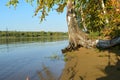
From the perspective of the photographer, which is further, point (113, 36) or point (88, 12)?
point (88, 12)

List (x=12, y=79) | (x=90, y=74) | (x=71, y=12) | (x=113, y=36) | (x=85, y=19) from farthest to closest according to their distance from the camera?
1. (x=85, y=19)
2. (x=71, y=12)
3. (x=113, y=36)
4. (x=12, y=79)
5. (x=90, y=74)

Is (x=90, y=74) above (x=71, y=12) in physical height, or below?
below

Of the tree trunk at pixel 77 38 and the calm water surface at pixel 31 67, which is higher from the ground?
the tree trunk at pixel 77 38

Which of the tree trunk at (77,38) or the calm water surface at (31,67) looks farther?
the tree trunk at (77,38)

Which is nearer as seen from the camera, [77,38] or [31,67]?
[31,67]

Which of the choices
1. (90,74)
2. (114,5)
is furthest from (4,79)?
(114,5)

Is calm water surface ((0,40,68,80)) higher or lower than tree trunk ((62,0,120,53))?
lower

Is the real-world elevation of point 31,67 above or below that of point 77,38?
below

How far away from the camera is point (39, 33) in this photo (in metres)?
144

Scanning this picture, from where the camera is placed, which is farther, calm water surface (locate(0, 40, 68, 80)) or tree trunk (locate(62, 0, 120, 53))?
tree trunk (locate(62, 0, 120, 53))

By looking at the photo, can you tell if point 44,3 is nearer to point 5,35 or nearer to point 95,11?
point 95,11

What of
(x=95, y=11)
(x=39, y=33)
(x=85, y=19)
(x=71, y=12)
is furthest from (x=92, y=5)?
(x=39, y=33)

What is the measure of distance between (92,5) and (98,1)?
1157 mm

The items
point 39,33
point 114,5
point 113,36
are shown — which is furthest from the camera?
point 39,33
